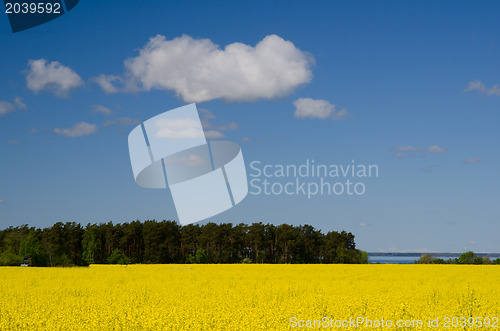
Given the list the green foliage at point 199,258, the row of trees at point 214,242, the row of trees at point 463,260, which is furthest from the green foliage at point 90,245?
the row of trees at point 463,260

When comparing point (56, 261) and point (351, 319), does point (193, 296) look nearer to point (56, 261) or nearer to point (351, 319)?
point (351, 319)

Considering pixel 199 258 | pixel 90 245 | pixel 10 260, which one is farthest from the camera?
pixel 90 245

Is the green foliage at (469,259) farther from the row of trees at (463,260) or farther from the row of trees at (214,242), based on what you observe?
the row of trees at (214,242)

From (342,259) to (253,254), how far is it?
16471 millimetres

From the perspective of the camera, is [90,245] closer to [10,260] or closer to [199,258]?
[199,258]

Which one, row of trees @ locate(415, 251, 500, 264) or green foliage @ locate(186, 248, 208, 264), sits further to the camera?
green foliage @ locate(186, 248, 208, 264)

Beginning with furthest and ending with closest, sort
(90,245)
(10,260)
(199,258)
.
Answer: (90,245) < (199,258) < (10,260)

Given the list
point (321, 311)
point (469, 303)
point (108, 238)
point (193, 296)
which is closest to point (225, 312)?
point (321, 311)

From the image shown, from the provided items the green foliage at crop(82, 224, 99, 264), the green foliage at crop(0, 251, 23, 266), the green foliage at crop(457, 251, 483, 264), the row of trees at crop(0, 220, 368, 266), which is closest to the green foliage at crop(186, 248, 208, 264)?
the row of trees at crop(0, 220, 368, 266)

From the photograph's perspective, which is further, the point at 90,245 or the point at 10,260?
the point at 90,245

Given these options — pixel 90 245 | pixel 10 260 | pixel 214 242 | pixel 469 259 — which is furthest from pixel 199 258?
pixel 469 259

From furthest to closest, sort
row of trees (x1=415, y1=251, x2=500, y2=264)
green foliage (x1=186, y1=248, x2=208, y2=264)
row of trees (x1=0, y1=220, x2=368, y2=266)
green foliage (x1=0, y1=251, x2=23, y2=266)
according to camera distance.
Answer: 1. row of trees (x1=0, y1=220, x2=368, y2=266)
2. green foliage (x1=186, y1=248, x2=208, y2=264)
3. row of trees (x1=415, y1=251, x2=500, y2=264)
4. green foliage (x1=0, y1=251, x2=23, y2=266)

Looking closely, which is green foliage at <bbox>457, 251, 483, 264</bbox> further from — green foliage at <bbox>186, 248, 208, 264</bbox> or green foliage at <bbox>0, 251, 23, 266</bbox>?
green foliage at <bbox>0, 251, 23, 266</bbox>

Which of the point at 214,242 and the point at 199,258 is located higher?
the point at 214,242
